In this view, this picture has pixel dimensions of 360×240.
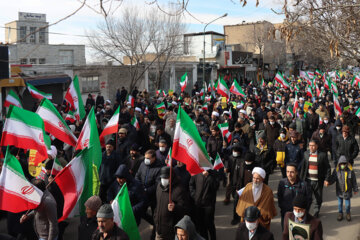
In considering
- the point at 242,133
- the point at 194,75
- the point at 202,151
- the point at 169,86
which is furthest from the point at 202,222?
the point at 194,75

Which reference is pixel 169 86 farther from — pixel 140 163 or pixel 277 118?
pixel 140 163

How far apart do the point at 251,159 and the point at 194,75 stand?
110 ft

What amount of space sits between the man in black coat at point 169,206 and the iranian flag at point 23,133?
7.60 ft

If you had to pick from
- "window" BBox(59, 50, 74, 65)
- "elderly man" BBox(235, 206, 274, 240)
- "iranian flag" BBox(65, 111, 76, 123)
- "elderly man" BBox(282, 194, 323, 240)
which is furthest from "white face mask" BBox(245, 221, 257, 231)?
"window" BBox(59, 50, 74, 65)

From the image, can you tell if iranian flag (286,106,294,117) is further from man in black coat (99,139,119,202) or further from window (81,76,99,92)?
window (81,76,99,92)

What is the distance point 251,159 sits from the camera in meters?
6.98

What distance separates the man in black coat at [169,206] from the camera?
5.53m

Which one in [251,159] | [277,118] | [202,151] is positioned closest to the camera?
[202,151]

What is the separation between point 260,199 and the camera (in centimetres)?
561

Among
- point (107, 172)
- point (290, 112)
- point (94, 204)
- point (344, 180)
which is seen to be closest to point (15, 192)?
point (94, 204)

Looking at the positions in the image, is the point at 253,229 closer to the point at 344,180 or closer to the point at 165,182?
the point at 165,182

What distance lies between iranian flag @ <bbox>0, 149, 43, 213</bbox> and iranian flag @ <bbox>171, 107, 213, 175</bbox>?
1913 mm

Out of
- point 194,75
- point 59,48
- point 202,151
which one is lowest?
point 202,151

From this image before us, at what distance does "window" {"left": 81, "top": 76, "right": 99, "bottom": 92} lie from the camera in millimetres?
27284
